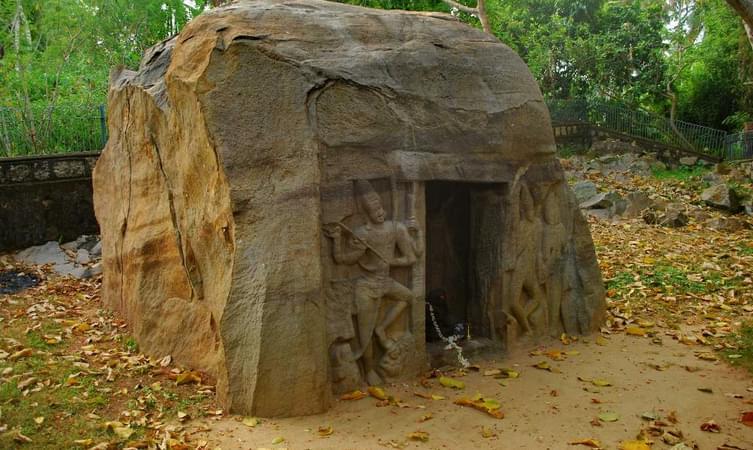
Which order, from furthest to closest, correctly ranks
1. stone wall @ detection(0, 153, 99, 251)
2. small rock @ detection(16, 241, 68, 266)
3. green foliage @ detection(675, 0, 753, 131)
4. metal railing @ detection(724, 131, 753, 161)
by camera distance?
green foliage @ detection(675, 0, 753, 131) < metal railing @ detection(724, 131, 753, 161) < stone wall @ detection(0, 153, 99, 251) < small rock @ detection(16, 241, 68, 266)

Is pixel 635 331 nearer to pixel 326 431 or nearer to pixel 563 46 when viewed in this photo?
pixel 326 431

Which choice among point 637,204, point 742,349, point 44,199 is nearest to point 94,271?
point 44,199

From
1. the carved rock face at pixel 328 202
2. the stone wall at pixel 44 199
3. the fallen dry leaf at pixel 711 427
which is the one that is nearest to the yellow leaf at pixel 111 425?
the carved rock face at pixel 328 202

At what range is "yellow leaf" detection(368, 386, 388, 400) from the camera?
5.27m

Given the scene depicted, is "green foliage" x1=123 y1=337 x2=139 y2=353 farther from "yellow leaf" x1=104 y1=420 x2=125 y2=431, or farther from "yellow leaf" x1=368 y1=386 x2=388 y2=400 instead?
"yellow leaf" x1=368 y1=386 x2=388 y2=400

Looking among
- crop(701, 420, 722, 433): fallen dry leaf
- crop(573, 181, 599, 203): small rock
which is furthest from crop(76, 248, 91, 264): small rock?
crop(573, 181, 599, 203): small rock

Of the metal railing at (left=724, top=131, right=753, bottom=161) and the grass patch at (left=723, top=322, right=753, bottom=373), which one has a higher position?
the metal railing at (left=724, top=131, right=753, bottom=161)

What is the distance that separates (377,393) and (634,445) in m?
1.90

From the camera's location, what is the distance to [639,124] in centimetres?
2016

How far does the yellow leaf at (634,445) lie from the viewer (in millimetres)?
4543

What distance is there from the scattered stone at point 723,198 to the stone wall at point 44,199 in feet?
37.5

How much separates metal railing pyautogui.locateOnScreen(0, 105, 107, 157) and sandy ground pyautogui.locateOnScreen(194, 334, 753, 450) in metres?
8.40

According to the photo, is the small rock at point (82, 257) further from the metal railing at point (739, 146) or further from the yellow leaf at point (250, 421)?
the metal railing at point (739, 146)

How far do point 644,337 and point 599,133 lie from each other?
1358 cm
